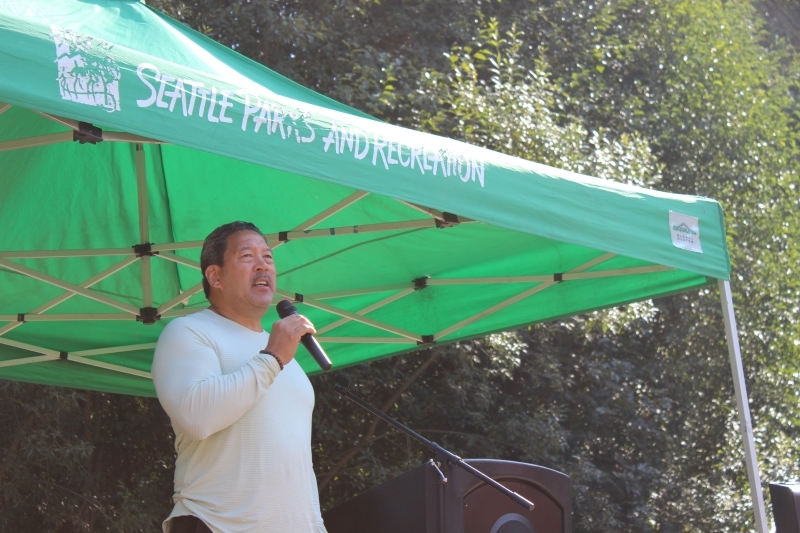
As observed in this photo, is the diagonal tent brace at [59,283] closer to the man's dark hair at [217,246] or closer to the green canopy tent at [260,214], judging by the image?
the green canopy tent at [260,214]

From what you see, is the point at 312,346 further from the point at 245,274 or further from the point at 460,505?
the point at 460,505

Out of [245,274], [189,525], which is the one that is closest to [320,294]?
[245,274]

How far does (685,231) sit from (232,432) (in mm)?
1614

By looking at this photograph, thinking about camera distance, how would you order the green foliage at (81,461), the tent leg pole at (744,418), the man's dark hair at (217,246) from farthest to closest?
the green foliage at (81,461)
the tent leg pole at (744,418)
the man's dark hair at (217,246)

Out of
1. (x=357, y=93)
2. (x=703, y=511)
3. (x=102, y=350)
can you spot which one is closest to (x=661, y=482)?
(x=703, y=511)

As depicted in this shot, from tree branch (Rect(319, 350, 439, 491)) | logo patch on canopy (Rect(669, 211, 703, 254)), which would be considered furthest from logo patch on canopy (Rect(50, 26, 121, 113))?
tree branch (Rect(319, 350, 439, 491))

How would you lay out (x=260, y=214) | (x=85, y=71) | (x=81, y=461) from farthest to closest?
(x=81, y=461) → (x=260, y=214) → (x=85, y=71)

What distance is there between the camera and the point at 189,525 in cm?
230

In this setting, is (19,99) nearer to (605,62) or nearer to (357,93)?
(357,93)

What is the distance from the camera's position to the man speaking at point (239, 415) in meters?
2.20

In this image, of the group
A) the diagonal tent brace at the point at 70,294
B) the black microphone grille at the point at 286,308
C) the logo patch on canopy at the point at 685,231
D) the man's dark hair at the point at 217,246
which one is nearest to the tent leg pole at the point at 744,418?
the logo patch on canopy at the point at 685,231

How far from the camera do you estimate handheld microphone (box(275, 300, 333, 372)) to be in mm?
2192

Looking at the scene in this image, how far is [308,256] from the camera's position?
409 cm

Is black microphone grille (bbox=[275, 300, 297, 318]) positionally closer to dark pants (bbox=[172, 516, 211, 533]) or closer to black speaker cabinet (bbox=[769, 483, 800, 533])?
dark pants (bbox=[172, 516, 211, 533])
